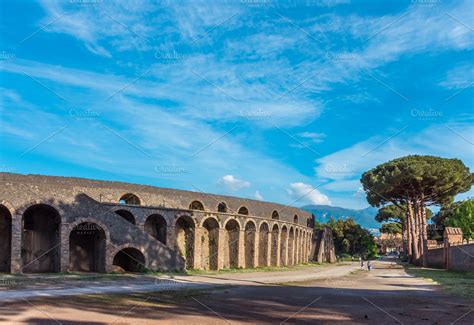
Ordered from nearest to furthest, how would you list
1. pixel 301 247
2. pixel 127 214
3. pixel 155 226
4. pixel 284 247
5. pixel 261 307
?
pixel 261 307 → pixel 127 214 → pixel 155 226 → pixel 284 247 → pixel 301 247

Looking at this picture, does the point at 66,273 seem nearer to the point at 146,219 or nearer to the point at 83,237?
the point at 83,237

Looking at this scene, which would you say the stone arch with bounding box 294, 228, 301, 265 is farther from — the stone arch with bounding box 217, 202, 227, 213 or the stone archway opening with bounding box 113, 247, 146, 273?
the stone archway opening with bounding box 113, 247, 146, 273

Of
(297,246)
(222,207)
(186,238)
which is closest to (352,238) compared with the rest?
(297,246)

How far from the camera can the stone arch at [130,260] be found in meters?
26.5

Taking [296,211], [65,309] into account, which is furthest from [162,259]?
[296,211]

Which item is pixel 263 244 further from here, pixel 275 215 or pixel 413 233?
pixel 413 233

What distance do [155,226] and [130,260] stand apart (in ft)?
15.7

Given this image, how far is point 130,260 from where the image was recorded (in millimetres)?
27438

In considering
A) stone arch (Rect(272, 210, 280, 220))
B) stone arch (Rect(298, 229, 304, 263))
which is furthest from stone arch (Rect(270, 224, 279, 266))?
stone arch (Rect(298, 229, 304, 263))

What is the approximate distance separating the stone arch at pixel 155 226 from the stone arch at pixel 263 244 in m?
13.0

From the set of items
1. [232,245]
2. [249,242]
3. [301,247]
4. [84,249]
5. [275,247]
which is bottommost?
[301,247]

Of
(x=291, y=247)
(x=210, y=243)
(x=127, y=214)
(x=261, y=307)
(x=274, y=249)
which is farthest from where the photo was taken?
(x=291, y=247)

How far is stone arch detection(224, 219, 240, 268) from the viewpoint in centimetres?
3800

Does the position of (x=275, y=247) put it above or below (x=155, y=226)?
below
